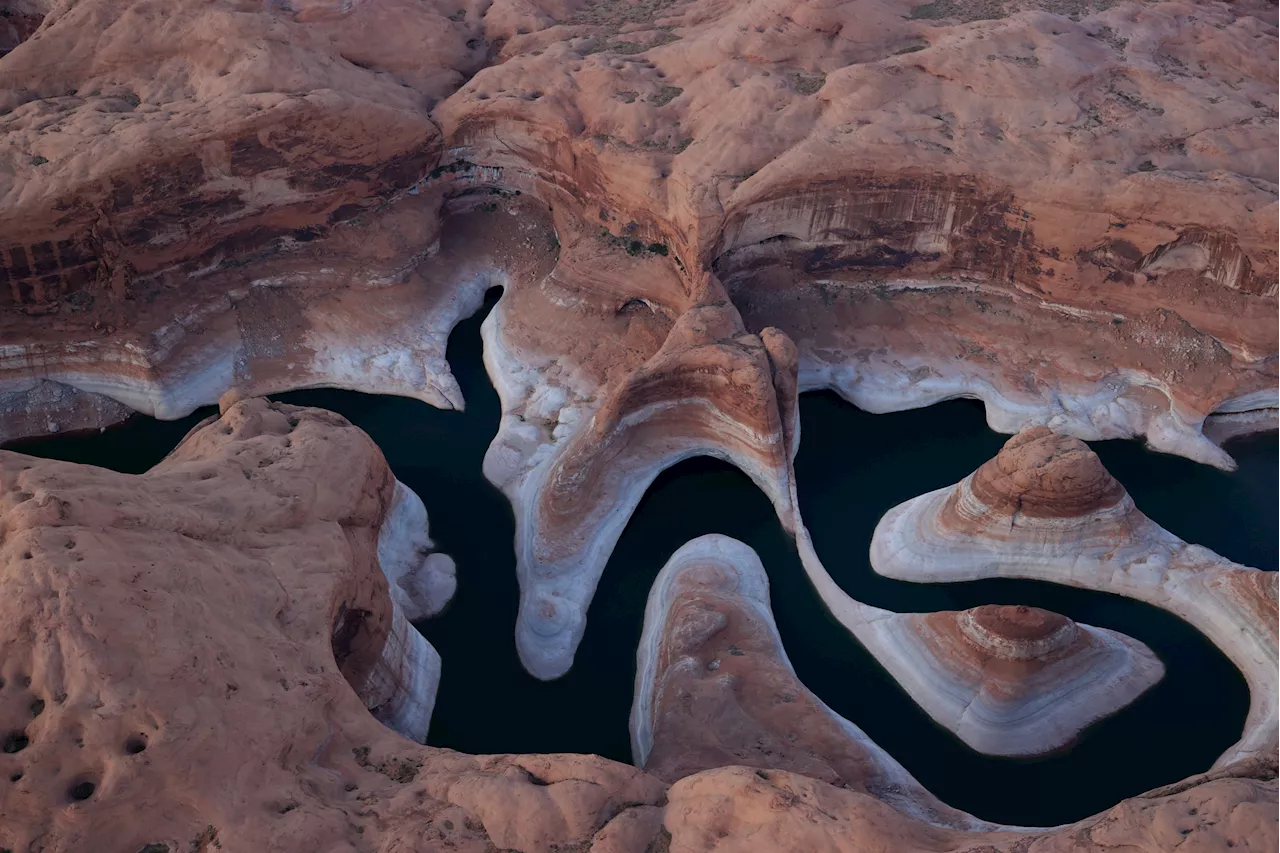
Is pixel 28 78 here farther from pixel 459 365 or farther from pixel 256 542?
pixel 256 542

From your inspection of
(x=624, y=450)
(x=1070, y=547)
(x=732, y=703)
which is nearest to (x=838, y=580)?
(x=1070, y=547)

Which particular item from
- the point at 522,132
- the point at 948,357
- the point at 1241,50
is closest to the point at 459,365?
the point at 522,132

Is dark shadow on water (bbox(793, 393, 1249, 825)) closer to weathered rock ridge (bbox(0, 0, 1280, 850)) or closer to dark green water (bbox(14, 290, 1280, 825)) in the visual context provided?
dark green water (bbox(14, 290, 1280, 825))

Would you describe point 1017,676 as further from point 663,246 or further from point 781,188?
point 663,246

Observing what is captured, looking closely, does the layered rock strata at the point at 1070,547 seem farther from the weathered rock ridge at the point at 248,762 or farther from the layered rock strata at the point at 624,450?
the weathered rock ridge at the point at 248,762

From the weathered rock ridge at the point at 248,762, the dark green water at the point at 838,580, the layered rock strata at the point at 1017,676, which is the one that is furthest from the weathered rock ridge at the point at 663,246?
the weathered rock ridge at the point at 248,762
